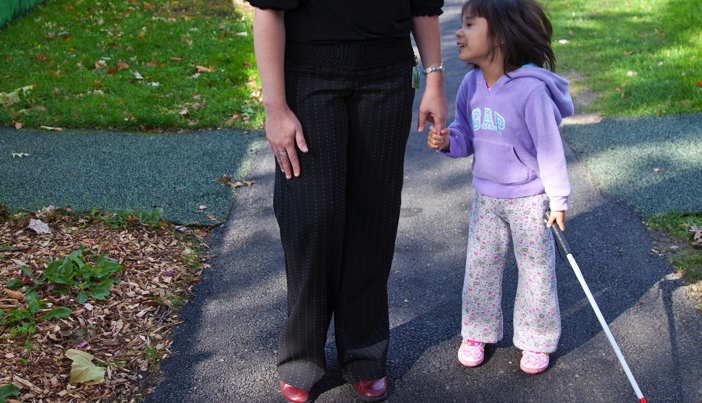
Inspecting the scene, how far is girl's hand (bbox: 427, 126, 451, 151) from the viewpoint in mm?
2963

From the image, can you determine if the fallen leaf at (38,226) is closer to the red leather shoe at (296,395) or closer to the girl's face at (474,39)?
the red leather shoe at (296,395)

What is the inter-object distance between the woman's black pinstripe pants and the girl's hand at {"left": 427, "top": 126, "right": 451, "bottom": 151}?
0.45ft

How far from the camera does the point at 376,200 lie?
2.88m

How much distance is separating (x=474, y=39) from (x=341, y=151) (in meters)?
0.72

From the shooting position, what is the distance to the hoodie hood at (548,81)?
2.92 m

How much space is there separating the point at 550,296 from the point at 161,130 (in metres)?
3.96

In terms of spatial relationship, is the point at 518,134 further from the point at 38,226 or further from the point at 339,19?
the point at 38,226

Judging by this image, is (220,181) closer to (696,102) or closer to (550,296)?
(550,296)

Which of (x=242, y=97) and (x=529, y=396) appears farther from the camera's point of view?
(x=242, y=97)

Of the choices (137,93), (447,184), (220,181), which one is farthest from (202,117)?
(447,184)

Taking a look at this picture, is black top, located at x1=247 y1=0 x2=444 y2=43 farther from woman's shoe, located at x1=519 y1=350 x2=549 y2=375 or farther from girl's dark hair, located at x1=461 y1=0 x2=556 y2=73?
woman's shoe, located at x1=519 y1=350 x2=549 y2=375

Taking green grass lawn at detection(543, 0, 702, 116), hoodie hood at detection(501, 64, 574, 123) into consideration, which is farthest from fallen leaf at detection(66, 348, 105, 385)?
green grass lawn at detection(543, 0, 702, 116)

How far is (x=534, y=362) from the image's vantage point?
3250 mm

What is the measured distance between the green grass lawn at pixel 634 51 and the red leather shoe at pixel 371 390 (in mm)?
4024
